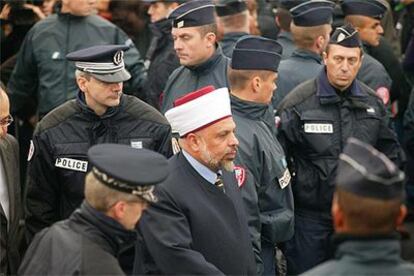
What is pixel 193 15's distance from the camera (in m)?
8.60

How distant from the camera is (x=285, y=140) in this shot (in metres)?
8.27

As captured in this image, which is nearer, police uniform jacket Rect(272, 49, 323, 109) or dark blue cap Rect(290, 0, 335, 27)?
police uniform jacket Rect(272, 49, 323, 109)

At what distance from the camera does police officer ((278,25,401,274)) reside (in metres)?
8.12

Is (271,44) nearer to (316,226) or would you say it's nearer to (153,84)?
(316,226)

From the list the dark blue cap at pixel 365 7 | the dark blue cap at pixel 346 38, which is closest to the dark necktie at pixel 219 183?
the dark blue cap at pixel 346 38

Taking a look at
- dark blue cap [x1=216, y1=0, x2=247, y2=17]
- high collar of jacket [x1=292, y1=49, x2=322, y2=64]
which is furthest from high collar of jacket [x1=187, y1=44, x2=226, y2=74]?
dark blue cap [x1=216, y1=0, x2=247, y2=17]

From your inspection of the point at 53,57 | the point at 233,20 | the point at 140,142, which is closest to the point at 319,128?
the point at 140,142

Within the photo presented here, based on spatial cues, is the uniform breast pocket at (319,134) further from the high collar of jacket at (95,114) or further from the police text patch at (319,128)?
the high collar of jacket at (95,114)

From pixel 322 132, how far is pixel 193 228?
228cm

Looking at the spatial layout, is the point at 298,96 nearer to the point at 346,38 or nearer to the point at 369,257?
the point at 346,38

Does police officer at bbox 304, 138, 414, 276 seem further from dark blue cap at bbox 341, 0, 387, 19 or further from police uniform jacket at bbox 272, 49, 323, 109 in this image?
dark blue cap at bbox 341, 0, 387, 19

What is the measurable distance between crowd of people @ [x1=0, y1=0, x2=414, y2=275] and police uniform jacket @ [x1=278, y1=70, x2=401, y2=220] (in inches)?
0.4

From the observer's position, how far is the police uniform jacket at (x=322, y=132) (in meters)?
8.12

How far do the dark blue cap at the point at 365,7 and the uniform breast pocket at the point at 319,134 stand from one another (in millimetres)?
2037
